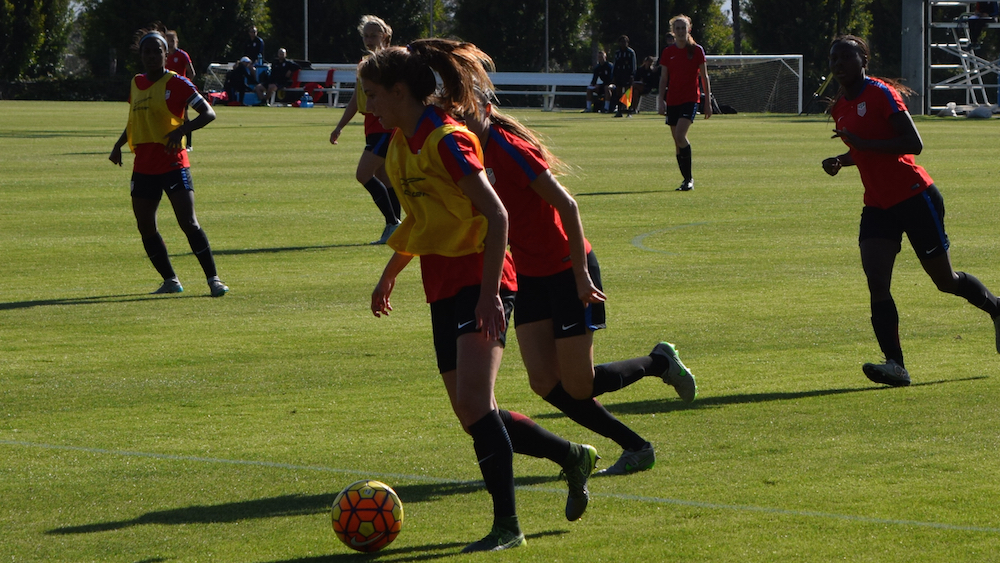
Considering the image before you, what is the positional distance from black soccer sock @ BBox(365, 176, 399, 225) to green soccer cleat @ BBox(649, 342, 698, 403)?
756 centimetres

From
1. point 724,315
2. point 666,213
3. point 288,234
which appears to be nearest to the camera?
point 724,315

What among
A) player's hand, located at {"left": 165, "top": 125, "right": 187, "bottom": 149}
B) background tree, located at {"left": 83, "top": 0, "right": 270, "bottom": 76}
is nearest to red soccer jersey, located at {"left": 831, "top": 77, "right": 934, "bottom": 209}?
player's hand, located at {"left": 165, "top": 125, "right": 187, "bottom": 149}

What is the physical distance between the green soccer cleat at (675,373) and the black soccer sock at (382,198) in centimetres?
756

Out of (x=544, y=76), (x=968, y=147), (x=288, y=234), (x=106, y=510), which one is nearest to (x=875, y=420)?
(x=106, y=510)

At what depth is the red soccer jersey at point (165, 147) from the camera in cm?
1081

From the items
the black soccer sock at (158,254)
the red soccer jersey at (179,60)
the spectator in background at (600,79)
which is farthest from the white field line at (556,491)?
the spectator in background at (600,79)

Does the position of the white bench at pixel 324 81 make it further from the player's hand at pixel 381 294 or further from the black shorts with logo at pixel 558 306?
the player's hand at pixel 381 294

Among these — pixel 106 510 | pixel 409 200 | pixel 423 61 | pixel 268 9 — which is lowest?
pixel 106 510

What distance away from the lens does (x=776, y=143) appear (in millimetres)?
29484

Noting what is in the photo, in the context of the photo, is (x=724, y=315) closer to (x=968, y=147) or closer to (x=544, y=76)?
(x=968, y=147)

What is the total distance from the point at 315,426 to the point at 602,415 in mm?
1602

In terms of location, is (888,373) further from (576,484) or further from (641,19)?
(641,19)

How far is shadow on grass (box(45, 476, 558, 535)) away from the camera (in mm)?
5320

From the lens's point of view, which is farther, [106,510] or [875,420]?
[875,420]
